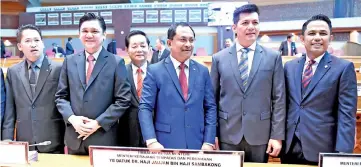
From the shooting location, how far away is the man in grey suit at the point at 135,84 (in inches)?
76.0

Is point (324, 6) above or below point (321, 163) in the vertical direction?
above

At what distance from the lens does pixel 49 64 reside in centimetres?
181

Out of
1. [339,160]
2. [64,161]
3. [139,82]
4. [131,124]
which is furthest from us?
[139,82]

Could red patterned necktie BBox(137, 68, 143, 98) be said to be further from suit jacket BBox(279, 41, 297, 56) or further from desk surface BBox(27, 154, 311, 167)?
suit jacket BBox(279, 41, 297, 56)

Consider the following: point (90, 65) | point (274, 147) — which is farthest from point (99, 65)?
point (274, 147)

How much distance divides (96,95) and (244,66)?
79 centimetres

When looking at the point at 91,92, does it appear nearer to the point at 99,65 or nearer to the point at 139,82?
the point at 99,65

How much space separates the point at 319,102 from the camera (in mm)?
1559

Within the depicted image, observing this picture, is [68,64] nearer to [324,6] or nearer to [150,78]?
[150,78]

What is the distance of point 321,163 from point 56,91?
1.39 meters

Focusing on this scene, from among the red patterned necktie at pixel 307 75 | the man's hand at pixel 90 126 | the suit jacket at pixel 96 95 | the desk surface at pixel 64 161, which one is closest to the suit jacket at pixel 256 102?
the red patterned necktie at pixel 307 75

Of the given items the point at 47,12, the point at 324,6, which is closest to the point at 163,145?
the point at 324,6

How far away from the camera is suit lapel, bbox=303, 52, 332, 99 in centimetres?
157

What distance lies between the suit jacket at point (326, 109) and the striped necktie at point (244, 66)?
256 millimetres
